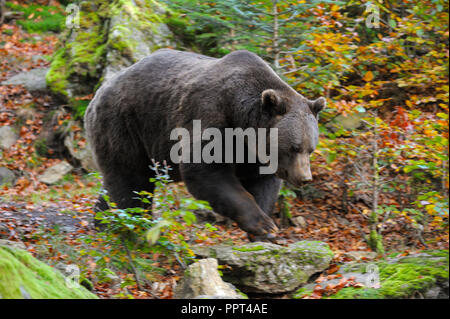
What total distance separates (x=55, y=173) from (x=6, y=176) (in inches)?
38.3

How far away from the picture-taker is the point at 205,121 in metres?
6.32

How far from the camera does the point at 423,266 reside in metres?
5.04

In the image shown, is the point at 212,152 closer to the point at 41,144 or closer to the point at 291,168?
the point at 291,168

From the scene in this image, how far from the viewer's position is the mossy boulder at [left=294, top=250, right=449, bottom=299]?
4711mm

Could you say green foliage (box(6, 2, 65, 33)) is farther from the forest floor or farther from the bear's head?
the bear's head

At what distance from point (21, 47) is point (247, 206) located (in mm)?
12730

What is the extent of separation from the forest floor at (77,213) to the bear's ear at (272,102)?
1929mm

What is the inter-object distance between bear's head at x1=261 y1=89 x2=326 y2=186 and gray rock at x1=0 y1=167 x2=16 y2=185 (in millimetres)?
6663

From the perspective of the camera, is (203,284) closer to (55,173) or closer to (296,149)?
(296,149)

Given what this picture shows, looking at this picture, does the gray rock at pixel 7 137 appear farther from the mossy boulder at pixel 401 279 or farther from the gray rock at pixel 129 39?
the mossy boulder at pixel 401 279

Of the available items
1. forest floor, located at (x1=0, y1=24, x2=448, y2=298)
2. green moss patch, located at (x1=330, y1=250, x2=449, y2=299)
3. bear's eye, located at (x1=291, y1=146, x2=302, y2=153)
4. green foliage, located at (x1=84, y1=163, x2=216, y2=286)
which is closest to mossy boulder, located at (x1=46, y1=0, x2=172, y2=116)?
forest floor, located at (x1=0, y1=24, x2=448, y2=298)

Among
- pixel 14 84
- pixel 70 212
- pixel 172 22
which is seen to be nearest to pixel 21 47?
pixel 14 84

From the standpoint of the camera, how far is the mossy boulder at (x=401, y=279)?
185 inches

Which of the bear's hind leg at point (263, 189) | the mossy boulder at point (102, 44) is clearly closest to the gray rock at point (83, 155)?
the mossy boulder at point (102, 44)
